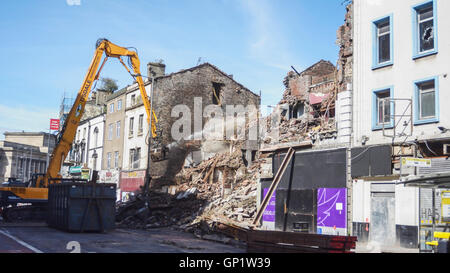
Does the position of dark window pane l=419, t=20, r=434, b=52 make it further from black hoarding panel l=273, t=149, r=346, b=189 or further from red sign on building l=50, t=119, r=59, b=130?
red sign on building l=50, t=119, r=59, b=130

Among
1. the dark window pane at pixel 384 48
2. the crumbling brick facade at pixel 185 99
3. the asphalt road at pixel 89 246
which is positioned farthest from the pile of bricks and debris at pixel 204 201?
the dark window pane at pixel 384 48

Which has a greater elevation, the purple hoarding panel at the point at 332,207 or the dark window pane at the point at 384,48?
Result: the dark window pane at the point at 384,48

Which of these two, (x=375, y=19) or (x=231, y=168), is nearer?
(x=375, y=19)

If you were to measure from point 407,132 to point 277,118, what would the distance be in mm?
15246

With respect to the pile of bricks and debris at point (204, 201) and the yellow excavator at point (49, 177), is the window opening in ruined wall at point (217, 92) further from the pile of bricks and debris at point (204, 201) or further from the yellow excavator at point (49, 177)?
the yellow excavator at point (49, 177)

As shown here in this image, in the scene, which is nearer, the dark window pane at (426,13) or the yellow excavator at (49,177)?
the dark window pane at (426,13)

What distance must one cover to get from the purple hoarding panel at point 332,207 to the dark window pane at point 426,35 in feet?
22.6

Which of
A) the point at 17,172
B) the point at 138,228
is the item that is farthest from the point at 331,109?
the point at 17,172

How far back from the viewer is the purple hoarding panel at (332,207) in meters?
21.0

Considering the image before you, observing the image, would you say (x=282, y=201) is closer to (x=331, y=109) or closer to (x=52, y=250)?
(x=331, y=109)

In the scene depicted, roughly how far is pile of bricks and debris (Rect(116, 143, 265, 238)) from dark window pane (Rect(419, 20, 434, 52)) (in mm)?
11335

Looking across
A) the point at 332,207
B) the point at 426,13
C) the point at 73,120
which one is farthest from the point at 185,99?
the point at 426,13

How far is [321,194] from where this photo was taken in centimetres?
2228

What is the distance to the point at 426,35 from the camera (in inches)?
759
